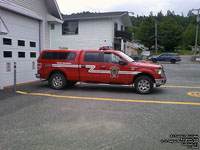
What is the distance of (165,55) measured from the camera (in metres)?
32.1

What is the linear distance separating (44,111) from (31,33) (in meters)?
6.83

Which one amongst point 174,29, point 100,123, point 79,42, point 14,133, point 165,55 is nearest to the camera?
point 14,133

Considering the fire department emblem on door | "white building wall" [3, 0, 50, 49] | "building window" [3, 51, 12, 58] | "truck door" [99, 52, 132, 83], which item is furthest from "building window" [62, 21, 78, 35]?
the fire department emblem on door

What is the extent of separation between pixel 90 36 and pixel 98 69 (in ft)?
52.6

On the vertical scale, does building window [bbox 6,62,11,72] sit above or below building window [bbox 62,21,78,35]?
below

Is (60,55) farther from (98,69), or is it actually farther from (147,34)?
(147,34)

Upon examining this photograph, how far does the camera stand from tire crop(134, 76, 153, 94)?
8109mm

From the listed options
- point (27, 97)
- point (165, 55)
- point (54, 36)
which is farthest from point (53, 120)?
point (165, 55)

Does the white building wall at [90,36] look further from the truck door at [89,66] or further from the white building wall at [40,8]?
the truck door at [89,66]

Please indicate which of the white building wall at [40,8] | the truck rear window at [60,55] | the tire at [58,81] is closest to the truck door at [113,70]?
the truck rear window at [60,55]

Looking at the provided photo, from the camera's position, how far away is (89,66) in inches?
343

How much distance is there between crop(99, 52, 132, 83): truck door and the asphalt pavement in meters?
1.09

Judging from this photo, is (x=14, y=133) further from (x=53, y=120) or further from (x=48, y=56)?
(x=48, y=56)

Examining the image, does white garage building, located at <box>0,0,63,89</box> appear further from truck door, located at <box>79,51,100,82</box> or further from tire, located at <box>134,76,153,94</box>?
tire, located at <box>134,76,153,94</box>
